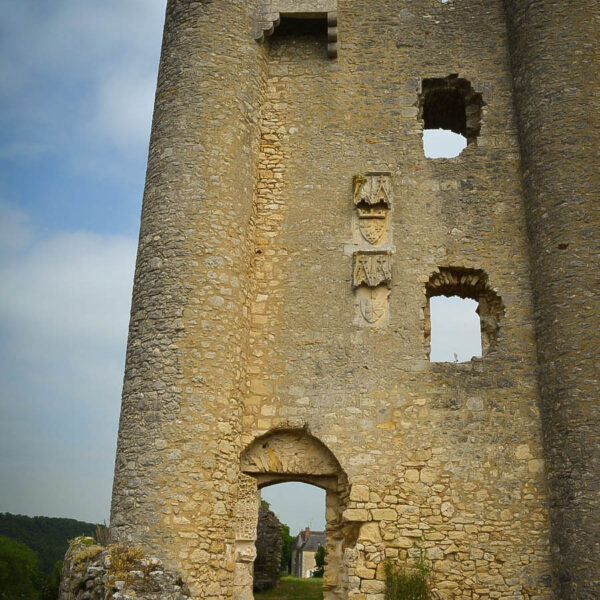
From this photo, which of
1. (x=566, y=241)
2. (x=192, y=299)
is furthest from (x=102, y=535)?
(x=566, y=241)

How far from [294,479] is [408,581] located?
1909mm

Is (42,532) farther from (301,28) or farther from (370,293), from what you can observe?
(301,28)

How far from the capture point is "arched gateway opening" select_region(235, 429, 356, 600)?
8.39m

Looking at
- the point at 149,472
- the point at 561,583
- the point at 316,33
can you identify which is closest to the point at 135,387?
the point at 149,472

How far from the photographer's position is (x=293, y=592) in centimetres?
1265

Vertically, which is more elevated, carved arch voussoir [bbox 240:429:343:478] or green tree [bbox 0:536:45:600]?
carved arch voussoir [bbox 240:429:343:478]

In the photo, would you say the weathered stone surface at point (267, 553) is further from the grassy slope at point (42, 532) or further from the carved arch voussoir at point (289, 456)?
the grassy slope at point (42, 532)

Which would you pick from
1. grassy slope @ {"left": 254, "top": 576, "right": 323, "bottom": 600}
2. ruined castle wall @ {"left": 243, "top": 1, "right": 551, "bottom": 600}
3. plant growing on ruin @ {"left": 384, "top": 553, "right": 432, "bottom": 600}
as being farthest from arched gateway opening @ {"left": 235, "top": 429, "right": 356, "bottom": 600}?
grassy slope @ {"left": 254, "top": 576, "right": 323, "bottom": 600}

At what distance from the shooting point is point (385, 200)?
9.64m

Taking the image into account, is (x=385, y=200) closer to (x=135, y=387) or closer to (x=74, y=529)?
(x=135, y=387)

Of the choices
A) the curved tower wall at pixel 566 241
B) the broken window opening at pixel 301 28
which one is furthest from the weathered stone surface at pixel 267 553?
the broken window opening at pixel 301 28

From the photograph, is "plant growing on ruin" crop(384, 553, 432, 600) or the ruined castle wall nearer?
"plant growing on ruin" crop(384, 553, 432, 600)

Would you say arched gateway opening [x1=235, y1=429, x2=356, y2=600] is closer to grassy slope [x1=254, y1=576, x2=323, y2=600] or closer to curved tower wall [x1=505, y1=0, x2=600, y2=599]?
curved tower wall [x1=505, y1=0, x2=600, y2=599]

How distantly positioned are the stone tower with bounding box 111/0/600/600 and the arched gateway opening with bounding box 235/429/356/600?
30 mm
